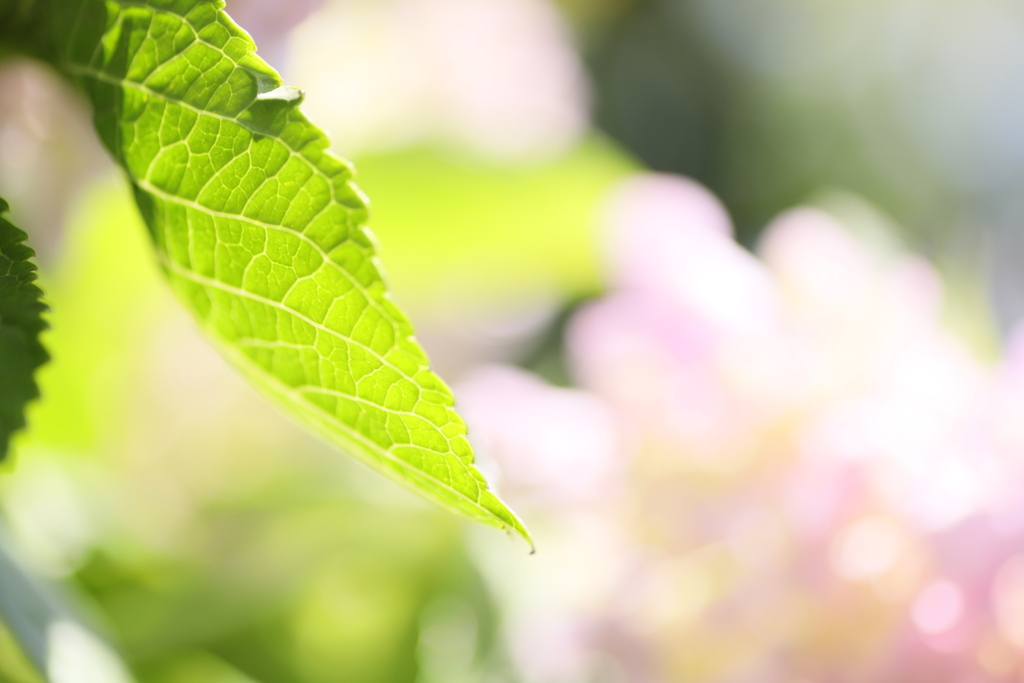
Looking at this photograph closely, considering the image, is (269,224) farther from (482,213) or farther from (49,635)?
(482,213)

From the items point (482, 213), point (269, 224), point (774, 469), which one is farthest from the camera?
point (482, 213)

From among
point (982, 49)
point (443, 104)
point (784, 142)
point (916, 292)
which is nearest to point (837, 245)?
point (916, 292)

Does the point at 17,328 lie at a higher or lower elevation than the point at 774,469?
lower

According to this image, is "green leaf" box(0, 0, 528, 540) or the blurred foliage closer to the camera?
"green leaf" box(0, 0, 528, 540)

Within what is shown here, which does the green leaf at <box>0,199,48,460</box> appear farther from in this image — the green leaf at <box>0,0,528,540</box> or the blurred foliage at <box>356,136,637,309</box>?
the blurred foliage at <box>356,136,637,309</box>

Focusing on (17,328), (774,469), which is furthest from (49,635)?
(774,469)

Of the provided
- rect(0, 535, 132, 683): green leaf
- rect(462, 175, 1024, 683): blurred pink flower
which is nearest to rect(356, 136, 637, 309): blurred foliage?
rect(462, 175, 1024, 683): blurred pink flower
